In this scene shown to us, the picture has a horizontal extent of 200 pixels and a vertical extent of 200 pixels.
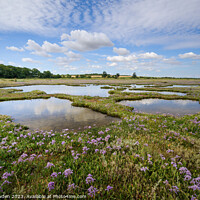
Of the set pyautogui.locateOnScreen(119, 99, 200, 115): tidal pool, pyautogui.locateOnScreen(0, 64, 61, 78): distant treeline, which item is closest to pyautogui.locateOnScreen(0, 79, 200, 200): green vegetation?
pyautogui.locateOnScreen(119, 99, 200, 115): tidal pool

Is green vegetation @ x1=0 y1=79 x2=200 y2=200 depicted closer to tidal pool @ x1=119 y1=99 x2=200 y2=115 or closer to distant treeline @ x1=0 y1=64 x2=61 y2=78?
tidal pool @ x1=119 y1=99 x2=200 y2=115

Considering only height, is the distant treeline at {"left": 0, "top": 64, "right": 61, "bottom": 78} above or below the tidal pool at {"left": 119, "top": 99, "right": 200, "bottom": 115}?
above

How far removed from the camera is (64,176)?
3418mm

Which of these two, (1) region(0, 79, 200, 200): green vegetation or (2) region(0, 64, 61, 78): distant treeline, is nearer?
(1) region(0, 79, 200, 200): green vegetation

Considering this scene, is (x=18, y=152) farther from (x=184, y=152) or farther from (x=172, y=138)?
(x=172, y=138)

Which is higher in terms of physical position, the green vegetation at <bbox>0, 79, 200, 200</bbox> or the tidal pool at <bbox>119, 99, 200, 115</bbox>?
the green vegetation at <bbox>0, 79, 200, 200</bbox>

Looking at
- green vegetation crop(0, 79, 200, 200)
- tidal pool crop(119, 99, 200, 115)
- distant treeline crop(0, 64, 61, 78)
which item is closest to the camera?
green vegetation crop(0, 79, 200, 200)

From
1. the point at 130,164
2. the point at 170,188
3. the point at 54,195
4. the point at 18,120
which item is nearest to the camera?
the point at 54,195

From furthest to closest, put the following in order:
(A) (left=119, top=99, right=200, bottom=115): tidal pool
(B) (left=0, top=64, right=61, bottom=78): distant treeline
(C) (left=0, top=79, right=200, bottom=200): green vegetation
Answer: (B) (left=0, top=64, right=61, bottom=78): distant treeline, (A) (left=119, top=99, right=200, bottom=115): tidal pool, (C) (left=0, top=79, right=200, bottom=200): green vegetation

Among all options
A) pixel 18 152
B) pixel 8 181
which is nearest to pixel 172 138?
pixel 8 181

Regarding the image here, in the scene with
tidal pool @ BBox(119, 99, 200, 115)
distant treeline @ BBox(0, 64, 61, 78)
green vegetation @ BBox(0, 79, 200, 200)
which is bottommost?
tidal pool @ BBox(119, 99, 200, 115)

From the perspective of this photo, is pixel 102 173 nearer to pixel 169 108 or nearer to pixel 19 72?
pixel 169 108

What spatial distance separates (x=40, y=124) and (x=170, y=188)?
32.9 feet

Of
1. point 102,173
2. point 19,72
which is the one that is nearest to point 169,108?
point 102,173
